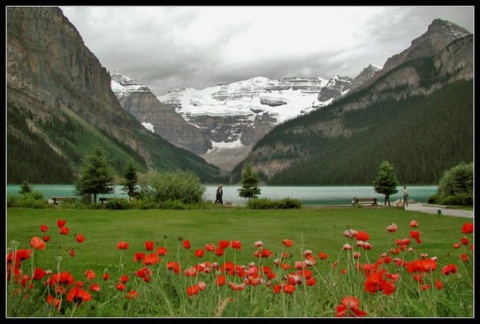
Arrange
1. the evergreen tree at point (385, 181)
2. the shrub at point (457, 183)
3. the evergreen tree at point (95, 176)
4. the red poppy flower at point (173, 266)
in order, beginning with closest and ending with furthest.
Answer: the red poppy flower at point (173, 266) → the evergreen tree at point (95, 176) → the shrub at point (457, 183) → the evergreen tree at point (385, 181)

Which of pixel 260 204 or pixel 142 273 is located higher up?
pixel 142 273

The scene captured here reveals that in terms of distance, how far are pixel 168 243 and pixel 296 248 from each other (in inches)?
136

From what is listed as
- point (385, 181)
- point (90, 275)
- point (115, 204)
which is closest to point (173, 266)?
point (90, 275)

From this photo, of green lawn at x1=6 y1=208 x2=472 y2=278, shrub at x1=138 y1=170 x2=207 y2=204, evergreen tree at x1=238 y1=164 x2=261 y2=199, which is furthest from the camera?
evergreen tree at x1=238 y1=164 x2=261 y2=199

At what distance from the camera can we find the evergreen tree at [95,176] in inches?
1252

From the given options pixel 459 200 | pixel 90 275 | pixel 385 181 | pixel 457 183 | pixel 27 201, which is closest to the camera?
pixel 90 275

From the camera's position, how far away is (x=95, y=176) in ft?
107

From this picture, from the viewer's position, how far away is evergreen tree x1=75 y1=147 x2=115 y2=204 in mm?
31812

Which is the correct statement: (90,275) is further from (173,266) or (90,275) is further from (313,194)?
(313,194)

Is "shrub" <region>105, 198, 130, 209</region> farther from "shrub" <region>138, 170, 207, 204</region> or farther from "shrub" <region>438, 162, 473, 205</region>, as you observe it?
"shrub" <region>438, 162, 473, 205</region>

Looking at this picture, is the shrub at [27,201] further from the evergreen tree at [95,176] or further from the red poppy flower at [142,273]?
the red poppy flower at [142,273]

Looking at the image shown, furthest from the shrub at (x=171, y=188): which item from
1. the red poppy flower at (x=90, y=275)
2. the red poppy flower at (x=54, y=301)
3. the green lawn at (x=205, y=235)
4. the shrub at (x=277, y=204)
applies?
the red poppy flower at (x=54, y=301)

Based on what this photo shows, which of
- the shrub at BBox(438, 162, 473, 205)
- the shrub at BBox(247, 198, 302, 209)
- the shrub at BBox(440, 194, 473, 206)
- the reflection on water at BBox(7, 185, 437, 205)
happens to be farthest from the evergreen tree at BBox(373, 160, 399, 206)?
the shrub at BBox(247, 198, 302, 209)

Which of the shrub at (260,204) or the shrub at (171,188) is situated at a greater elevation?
the shrub at (171,188)
